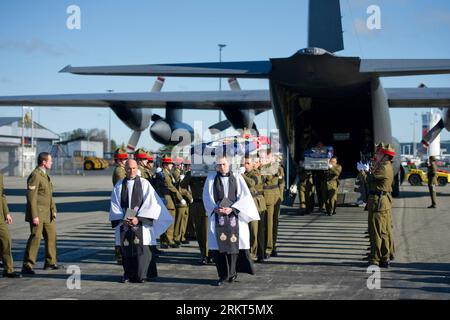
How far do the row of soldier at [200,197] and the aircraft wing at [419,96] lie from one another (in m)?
10.7

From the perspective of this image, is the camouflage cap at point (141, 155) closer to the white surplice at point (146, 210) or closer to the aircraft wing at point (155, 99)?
the white surplice at point (146, 210)

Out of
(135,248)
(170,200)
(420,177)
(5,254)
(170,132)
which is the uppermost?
(170,132)

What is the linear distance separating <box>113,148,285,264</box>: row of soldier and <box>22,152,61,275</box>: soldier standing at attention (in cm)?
103

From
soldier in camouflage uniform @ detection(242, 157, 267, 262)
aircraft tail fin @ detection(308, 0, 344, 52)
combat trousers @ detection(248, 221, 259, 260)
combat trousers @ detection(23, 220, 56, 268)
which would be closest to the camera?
combat trousers @ detection(23, 220, 56, 268)

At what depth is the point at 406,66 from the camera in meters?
13.0

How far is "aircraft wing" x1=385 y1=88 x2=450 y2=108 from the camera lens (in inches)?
815

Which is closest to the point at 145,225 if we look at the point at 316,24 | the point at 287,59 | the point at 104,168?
the point at 287,59

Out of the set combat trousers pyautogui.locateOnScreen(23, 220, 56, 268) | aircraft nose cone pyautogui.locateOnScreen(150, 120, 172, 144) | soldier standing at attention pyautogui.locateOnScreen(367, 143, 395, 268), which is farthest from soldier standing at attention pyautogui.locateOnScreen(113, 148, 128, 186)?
aircraft nose cone pyautogui.locateOnScreen(150, 120, 172, 144)

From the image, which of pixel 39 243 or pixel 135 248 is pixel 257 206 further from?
pixel 39 243

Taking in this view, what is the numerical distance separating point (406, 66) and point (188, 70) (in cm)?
480

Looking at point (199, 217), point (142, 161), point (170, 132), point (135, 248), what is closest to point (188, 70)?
point (142, 161)

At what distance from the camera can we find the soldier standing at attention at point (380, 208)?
29.2 feet

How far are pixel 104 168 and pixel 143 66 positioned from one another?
2121 inches

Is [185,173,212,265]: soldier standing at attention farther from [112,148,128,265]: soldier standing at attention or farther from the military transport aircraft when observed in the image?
the military transport aircraft
